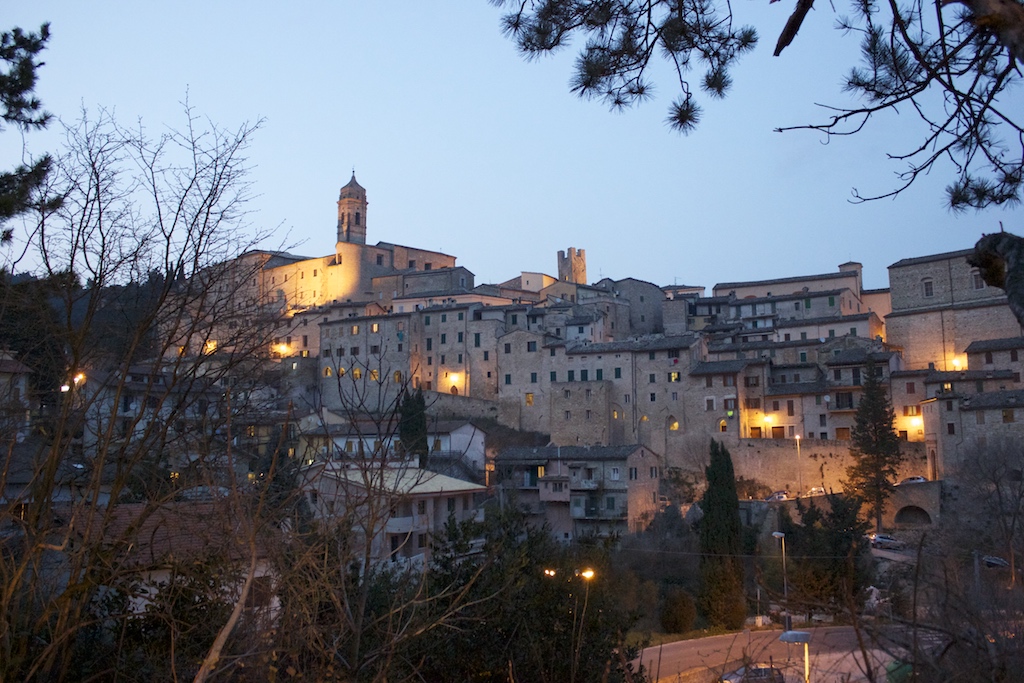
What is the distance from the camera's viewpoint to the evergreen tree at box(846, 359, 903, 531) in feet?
120

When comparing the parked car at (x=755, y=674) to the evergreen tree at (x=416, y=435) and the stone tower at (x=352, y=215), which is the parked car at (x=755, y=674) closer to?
the evergreen tree at (x=416, y=435)

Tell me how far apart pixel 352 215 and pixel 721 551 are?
50046 mm

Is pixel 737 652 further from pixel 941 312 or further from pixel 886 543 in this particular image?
pixel 941 312

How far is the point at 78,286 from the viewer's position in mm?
6449

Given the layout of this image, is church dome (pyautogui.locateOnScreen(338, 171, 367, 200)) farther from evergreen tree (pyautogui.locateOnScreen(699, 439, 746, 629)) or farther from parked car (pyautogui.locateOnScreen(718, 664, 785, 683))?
parked car (pyautogui.locateOnScreen(718, 664, 785, 683))

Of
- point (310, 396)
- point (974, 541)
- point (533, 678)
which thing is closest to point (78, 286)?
point (533, 678)

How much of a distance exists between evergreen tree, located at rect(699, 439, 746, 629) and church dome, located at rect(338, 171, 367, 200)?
45.7 meters

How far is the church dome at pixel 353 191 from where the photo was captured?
71875 millimetres

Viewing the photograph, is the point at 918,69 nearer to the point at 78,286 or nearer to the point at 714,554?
the point at 78,286

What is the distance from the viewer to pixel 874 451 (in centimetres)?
3806

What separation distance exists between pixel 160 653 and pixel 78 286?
9.08 feet

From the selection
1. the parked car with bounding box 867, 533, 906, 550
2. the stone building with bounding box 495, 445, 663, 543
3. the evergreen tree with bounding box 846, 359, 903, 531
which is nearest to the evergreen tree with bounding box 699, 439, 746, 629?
the stone building with bounding box 495, 445, 663, 543

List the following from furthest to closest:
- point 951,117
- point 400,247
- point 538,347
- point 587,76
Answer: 1. point 400,247
2. point 538,347
3. point 587,76
4. point 951,117

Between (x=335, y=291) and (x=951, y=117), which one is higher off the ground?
(x=335, y=291)
